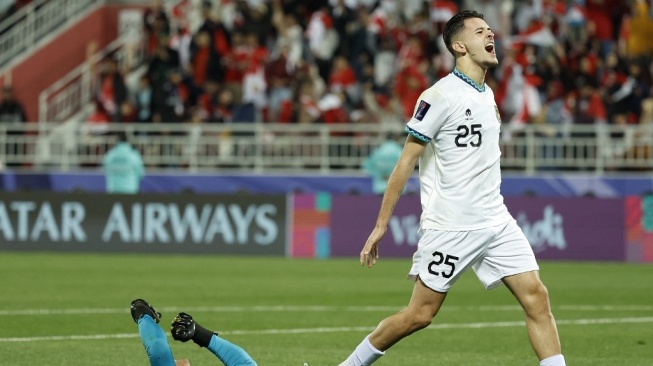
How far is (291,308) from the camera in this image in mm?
15320

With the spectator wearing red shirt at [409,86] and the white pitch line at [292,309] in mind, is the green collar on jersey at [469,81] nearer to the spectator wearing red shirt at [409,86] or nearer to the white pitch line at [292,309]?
the white pitch line at [292,309]

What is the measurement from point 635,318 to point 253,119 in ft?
46.0

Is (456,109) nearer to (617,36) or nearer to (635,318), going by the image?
(635,318)

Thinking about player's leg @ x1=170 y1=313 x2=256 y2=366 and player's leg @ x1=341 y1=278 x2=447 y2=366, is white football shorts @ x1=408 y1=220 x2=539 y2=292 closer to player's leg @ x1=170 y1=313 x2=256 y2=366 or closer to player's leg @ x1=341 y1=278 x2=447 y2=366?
player's leg @ x1=341 y1=278 x2=447 y2=366

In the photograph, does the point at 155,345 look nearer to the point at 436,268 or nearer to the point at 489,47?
the point at 436,268

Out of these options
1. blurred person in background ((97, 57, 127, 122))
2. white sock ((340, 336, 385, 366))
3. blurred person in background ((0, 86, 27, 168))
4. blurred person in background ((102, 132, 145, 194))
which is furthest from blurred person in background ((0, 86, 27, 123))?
white sock ((340, 336, 385, 366))

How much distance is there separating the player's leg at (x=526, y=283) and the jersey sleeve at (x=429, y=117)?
2.47 feet

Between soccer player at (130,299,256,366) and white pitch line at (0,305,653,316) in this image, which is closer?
soccer player at (130,299,256,366)

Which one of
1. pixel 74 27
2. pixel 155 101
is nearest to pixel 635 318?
pixel 155 101

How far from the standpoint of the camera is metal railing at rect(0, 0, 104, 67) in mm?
32219

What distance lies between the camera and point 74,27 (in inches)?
1292

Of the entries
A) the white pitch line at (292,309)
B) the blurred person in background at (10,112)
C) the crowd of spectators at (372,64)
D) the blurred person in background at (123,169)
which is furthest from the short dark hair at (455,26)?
the blurred person in background at (10,112)

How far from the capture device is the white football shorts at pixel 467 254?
8875 millimetres

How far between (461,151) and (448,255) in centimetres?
66
